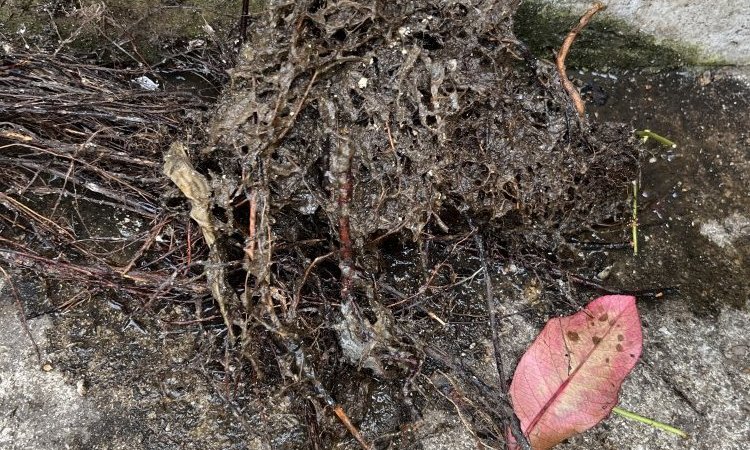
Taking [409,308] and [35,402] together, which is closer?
[35,402]

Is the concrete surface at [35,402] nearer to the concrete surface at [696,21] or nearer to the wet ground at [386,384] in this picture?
the wet ground at [386,384]

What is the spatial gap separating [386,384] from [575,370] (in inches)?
17.6

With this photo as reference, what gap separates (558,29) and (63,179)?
1.55 metres

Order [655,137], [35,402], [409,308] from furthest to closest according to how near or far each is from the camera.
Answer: [655,137]
[409,308]
[35,402]

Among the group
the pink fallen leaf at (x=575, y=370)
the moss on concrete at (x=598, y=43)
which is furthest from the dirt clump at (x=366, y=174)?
the moss on concrete at (x=598, y=43)

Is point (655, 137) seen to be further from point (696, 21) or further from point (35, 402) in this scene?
point (35, 402)

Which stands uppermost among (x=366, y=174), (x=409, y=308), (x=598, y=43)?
(x=598, y=43)

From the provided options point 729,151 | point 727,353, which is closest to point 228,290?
point 727,353

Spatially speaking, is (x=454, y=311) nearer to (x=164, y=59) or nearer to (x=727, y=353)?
(x=727, y=353)

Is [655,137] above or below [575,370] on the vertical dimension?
above

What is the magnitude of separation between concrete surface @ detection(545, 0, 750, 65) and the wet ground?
1.90 ft

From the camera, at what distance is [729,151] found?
6.53 feet

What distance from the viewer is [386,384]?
150 centimetres

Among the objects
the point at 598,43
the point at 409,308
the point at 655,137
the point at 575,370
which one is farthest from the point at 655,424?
the point at 598,43
